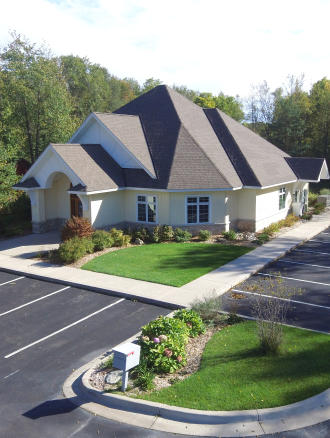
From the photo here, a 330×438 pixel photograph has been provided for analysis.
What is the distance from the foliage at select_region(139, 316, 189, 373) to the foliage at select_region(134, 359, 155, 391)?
0.48 ft

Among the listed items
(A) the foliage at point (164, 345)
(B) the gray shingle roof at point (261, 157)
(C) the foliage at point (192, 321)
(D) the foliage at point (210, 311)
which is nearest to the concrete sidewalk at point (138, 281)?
(D) the foliage at point (210, 311)

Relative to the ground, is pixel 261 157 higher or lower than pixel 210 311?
higher

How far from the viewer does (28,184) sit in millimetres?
23141

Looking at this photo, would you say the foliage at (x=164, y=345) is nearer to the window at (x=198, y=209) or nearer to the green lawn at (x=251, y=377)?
the green lawn at (x=251, y=377)

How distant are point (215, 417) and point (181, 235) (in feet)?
48.7

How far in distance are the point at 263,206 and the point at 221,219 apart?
324cm

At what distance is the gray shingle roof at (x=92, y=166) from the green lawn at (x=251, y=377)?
13383 millimetres

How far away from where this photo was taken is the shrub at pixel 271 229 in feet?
74.7

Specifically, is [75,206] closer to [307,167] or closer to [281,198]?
[281,198]

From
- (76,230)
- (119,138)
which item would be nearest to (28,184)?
(76,230)

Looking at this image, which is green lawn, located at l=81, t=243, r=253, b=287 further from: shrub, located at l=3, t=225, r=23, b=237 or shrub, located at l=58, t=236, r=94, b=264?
shrub, located at l=3, t=225, r=23, b=237

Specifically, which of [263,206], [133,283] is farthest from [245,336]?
[263,206]

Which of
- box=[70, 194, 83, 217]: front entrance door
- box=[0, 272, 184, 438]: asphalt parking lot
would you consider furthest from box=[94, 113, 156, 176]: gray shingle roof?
box=[0, 272, 184, 438]: asphalt parking lot

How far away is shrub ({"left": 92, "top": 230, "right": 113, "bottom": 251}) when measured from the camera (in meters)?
19.8
